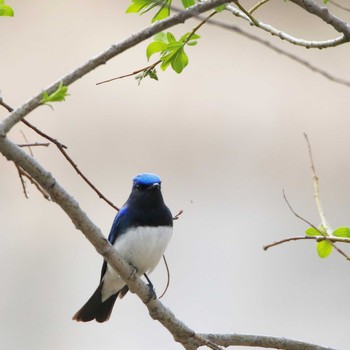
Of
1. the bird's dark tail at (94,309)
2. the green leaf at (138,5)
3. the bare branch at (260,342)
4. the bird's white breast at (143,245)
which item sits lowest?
the bare branch at (260,342)

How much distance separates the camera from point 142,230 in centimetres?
405

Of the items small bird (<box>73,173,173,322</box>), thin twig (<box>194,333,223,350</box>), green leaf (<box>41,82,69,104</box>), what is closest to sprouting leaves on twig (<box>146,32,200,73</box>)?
green leaf (<box>41,82,69,104</box>)

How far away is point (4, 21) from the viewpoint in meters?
7.34

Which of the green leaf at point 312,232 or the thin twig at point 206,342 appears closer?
the thin twig at point 206,342

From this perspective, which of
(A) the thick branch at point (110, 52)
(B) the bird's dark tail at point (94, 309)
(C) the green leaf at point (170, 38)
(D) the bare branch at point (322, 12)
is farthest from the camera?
(B) the bird's dark tail at point (94, 309)

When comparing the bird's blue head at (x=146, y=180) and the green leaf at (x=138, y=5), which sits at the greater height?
the bird's blue head at (x=146, y=180)

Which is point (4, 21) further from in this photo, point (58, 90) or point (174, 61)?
point (58, 90)

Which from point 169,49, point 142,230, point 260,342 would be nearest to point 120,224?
point 142,230

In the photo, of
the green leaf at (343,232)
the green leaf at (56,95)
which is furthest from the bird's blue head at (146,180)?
the green leaf at (56,95)

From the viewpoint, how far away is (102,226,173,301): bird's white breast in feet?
13.1

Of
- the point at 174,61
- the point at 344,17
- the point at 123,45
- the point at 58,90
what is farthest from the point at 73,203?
the point at 344,17

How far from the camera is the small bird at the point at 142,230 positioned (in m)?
4.01

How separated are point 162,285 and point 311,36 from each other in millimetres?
2590

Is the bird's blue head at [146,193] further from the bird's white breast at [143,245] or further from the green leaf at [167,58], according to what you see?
the green leaf at [167,58]
